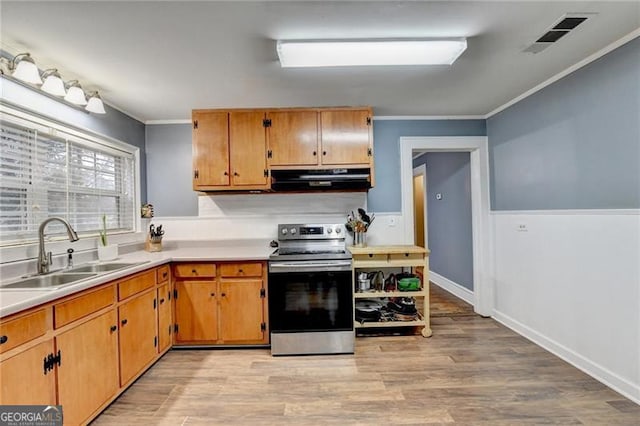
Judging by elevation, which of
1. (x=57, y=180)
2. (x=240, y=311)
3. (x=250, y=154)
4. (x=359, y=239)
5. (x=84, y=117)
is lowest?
(x=240, y=311)

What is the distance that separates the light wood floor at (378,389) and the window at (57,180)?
1.35m

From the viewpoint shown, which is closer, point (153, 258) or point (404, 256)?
point (153, 258)

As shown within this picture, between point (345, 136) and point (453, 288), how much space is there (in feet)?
9.46

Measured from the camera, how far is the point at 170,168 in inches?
134

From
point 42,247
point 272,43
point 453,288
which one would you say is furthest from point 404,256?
point 42,247

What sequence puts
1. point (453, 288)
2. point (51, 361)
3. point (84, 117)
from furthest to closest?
1. point (453, 288)
2. point (84, 117)
3. point (51, 361)

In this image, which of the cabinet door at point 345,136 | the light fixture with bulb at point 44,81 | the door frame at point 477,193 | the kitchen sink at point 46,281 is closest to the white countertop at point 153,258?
the kitchen sink at point 46,281

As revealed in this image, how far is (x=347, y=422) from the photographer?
178 centimetres

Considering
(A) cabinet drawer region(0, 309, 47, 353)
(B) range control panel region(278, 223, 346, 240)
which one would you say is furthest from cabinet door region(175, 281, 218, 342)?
(A) cabinet drawer region(0, 309, 47, 353)

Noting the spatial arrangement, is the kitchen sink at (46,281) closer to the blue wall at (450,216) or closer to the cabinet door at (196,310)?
the cabinet door at (196,310)

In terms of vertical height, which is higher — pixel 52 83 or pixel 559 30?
pixel 559 30

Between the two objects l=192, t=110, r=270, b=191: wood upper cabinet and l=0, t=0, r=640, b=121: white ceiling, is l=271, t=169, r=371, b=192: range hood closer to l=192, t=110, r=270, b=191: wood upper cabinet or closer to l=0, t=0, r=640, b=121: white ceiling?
l=192, t=110, r=270, b=191: wood upper cabinet

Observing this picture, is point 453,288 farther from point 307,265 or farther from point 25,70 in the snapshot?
point 25,70

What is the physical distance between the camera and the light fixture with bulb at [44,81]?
6.05 ft
